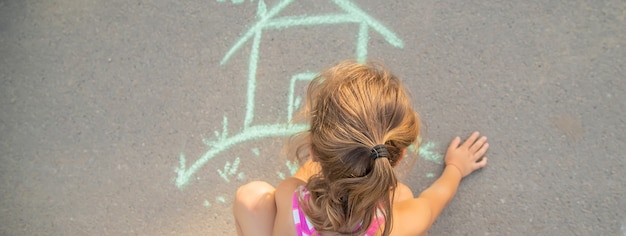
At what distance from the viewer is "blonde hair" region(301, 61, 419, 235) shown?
3.44ft

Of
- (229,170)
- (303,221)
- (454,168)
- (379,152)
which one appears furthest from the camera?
(229,170)

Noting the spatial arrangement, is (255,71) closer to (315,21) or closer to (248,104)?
(248,104)

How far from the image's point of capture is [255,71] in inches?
68.1

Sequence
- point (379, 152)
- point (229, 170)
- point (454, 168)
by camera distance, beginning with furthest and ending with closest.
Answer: point (229, 170) → point (454, 168) → point (379, 152)

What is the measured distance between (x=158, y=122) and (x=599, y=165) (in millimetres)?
1526

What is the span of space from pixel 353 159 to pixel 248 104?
743 millimetres

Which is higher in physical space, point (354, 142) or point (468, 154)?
point (354, 142)

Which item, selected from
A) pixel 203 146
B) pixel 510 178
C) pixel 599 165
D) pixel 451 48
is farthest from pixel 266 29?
pixel 599 165

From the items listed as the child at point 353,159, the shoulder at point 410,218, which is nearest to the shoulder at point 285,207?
the child at point 353,159

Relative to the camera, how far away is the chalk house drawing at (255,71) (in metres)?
1.69

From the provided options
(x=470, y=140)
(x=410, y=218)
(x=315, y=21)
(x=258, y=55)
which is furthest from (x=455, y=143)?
(x=258, y=55)

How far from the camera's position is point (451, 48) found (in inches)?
65.1

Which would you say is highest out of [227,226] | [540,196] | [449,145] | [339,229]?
[339,229]

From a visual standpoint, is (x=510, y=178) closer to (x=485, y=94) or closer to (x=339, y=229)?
(x=485, y=94)
